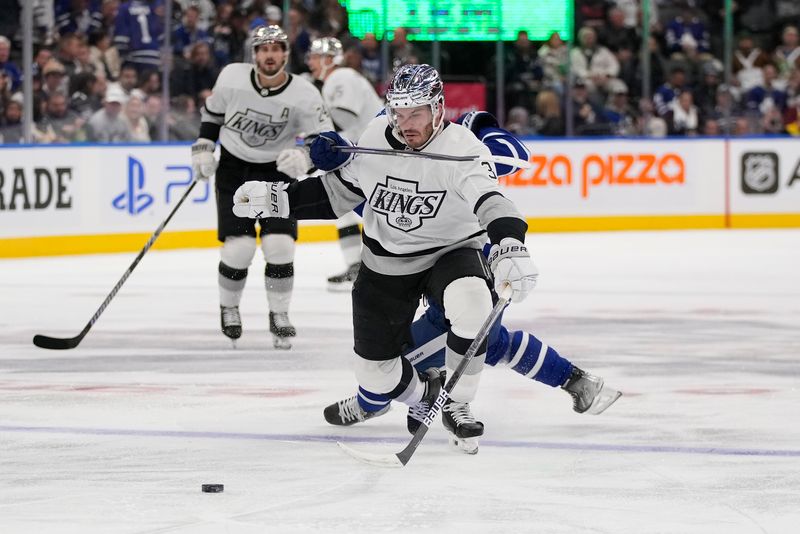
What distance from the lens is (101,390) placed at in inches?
203

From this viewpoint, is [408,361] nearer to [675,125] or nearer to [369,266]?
[369,266]

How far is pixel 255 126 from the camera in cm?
637

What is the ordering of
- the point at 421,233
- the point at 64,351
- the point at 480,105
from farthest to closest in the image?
the point at 480,105 → the point at 64,351 → the point at 421,233

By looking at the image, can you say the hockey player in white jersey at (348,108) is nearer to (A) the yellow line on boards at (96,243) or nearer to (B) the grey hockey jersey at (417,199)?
(A) the yellow line on boards at (96,243)

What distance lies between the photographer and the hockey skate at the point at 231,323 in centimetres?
626

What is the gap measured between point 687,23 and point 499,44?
7.12 ft

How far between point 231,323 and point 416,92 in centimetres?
251

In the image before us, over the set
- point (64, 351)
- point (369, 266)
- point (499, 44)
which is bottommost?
point (64, 351)

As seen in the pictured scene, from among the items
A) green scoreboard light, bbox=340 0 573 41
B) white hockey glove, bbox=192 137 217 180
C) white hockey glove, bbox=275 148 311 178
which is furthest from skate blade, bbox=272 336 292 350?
green scoreboard light, bbox=340 0 573 41

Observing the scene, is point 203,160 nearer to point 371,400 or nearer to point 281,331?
point 281,331

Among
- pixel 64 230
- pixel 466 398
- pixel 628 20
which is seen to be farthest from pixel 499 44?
pixel 466 398

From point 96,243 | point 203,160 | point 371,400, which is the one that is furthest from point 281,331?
point 96,243

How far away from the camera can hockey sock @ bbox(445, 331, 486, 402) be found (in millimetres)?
4059

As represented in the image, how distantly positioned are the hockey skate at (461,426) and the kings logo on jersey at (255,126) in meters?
2.48
